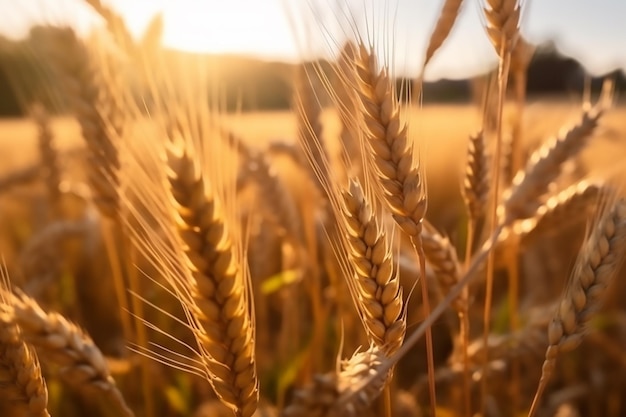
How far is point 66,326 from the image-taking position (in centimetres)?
80

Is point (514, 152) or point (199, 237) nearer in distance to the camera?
point (199, 237)

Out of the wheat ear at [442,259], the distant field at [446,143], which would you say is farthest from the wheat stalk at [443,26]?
the wheat ear at [442,259]

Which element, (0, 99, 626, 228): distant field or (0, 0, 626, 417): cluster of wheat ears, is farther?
(0, 99, 626, 228): distant field

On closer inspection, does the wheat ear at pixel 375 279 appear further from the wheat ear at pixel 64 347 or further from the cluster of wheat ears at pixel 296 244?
the wheat ear at pixel 64 347

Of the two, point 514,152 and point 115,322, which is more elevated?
point 514,152

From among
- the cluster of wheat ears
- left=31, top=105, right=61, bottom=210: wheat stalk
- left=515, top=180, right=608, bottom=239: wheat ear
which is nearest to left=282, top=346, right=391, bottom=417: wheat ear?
the cluster of wheat ears

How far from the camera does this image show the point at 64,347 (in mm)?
791

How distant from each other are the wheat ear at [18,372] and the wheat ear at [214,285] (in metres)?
0.22

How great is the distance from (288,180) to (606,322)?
3.11 metres

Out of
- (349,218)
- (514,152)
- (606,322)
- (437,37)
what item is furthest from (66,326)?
(606,322)

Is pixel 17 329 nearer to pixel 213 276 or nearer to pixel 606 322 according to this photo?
pixel 213 276

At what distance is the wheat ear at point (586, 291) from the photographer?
81 centimetres

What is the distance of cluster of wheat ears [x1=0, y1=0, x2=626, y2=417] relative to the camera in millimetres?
671

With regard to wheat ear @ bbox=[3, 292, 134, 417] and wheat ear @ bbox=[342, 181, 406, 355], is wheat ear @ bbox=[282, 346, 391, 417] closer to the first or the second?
wheat ear @ bbox=[342, 181, 406, 355]
